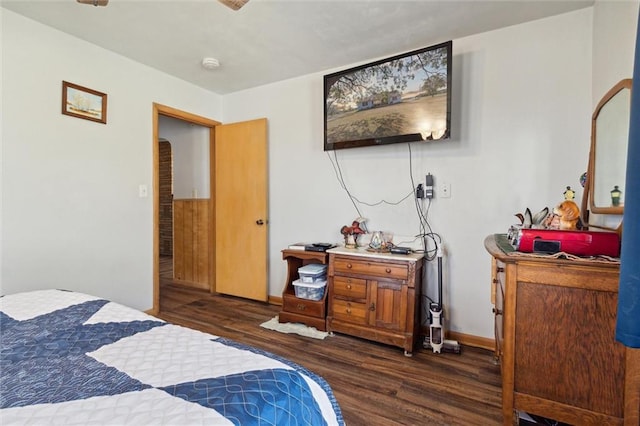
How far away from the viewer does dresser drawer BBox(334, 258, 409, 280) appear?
225 cm

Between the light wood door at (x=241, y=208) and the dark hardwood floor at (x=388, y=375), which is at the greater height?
the light wood door at (x=241, y=208)

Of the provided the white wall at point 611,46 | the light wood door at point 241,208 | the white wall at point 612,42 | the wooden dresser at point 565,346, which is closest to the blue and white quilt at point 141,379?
the wooden dresser at point 565,346

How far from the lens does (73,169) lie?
237cm

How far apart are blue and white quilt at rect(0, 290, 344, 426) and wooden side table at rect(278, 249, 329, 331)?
167 cm

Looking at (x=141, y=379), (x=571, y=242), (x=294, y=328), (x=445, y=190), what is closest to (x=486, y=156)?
(x=445, y=190)

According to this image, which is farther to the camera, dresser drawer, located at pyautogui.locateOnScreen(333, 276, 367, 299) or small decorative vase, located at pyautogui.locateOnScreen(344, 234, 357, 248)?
small decorative vase, located at pyautogui.locateOnScreen(344, 234, 357, 248)

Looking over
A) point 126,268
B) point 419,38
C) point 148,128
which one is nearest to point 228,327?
point 126,268

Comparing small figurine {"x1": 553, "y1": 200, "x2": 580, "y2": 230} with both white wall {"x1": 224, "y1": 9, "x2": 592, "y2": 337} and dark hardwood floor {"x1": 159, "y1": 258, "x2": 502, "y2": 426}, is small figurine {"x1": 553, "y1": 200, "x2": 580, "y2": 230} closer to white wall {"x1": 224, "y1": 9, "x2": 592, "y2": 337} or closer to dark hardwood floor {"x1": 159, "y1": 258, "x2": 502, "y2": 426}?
white wall {"x1": 224, "y1": 9, "x2": 592, "y2": 337}

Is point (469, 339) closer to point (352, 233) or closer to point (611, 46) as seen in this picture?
point (352, 233)

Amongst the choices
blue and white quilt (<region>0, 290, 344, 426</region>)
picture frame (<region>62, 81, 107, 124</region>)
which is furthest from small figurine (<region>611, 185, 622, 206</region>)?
picture frame (<region>62, 81, 107, 124</region>)

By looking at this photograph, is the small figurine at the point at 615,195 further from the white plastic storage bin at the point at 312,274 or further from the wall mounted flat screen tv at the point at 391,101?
the white plastic storage bin at the point at 312,274

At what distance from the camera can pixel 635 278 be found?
2.44ft

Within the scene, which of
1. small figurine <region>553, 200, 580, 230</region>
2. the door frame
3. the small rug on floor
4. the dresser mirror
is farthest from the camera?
the door frame

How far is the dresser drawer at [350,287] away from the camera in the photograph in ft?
7.86
